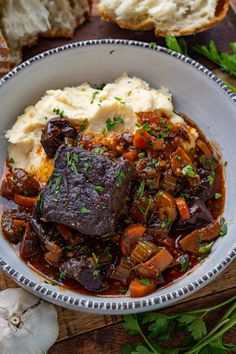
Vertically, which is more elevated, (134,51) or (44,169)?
(134,51)

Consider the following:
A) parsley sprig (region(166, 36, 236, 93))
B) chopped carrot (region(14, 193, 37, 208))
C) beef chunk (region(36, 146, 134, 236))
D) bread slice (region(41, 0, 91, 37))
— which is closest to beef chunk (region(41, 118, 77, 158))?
beef chunk (region(36, 146, 134, 236))

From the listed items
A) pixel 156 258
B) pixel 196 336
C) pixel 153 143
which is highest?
pixel 153 143

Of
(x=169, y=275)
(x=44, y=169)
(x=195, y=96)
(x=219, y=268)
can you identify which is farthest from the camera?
(x=195, y=96)

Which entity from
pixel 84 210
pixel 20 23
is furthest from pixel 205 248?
pixel 20 23

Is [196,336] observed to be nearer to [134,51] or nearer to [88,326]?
[88,326]

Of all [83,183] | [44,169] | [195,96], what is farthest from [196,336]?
[195,96]

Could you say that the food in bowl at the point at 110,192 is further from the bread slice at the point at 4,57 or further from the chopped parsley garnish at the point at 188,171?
the bread slice at the point at 4,57

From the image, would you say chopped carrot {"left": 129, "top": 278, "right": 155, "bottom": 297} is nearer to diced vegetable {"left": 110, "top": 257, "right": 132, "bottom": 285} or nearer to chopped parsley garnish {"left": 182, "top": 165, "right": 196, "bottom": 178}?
diced vegetable {"left": 110, "top": 257, "right": 132, "bottom": 285}
